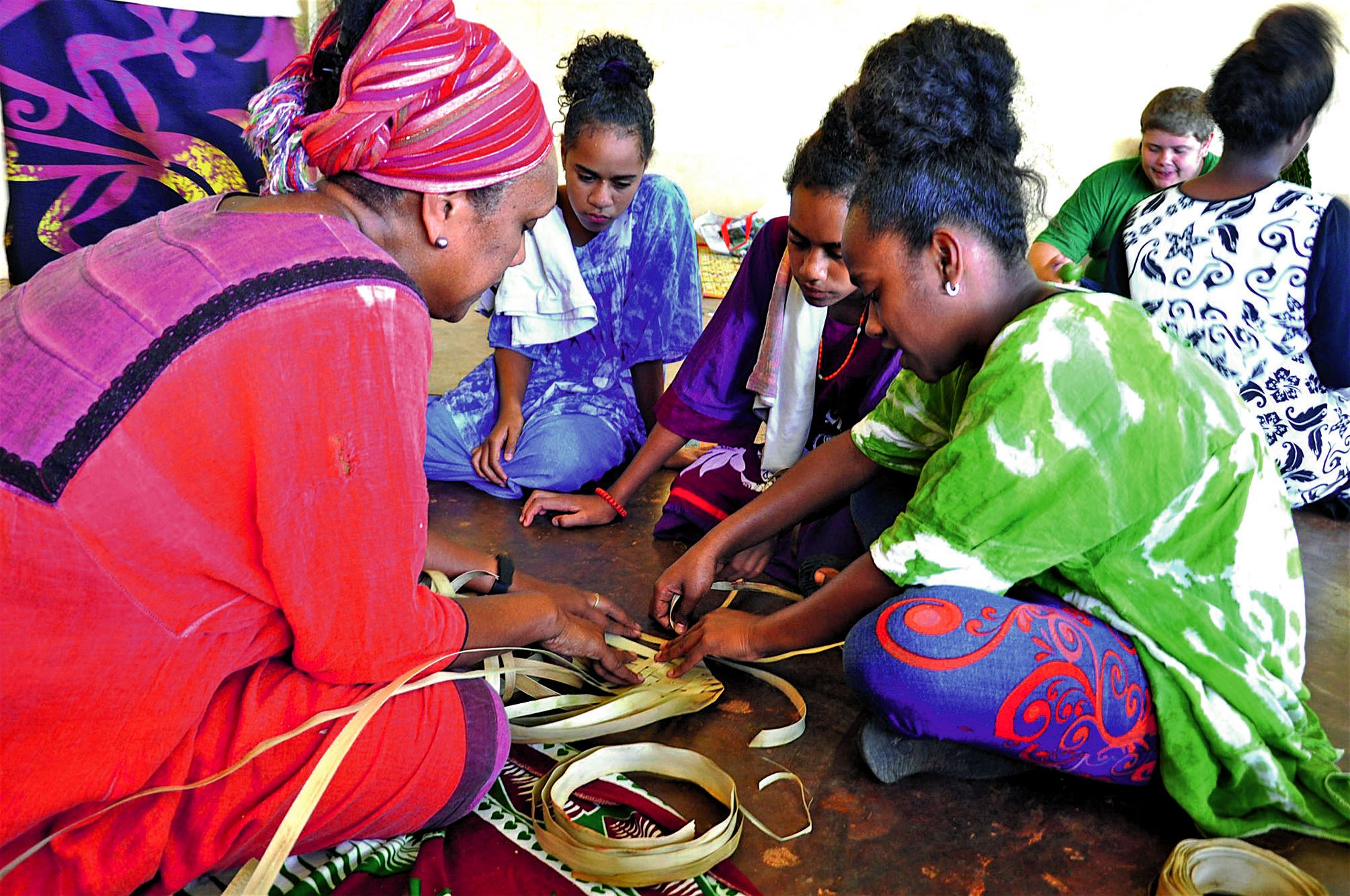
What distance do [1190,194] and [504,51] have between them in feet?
6.78

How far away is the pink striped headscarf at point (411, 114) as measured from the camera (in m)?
1.28

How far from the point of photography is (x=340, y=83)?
1.32m

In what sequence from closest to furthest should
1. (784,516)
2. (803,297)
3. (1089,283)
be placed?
(784,516) → (803,297) → (1089,283)

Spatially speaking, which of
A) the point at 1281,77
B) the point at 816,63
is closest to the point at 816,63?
the point at 816,63

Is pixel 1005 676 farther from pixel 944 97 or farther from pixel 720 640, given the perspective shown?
pixel 944 97

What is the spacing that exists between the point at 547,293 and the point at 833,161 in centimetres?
116

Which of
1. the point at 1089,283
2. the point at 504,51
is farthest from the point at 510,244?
the point at 1089,283

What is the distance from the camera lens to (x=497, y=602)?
1610 mm

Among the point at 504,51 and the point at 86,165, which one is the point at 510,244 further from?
the point at 86,165

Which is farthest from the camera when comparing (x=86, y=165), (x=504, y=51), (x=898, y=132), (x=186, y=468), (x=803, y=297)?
(x=86, y=165)

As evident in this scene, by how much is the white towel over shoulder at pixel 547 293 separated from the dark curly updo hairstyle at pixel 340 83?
1.63 metres

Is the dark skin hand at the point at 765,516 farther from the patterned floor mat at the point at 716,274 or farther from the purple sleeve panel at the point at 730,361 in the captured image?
the patterned floor mat at the point at 716,274

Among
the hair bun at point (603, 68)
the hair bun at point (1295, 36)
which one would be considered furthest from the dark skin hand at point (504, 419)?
the hair bun at point (1295, 36)

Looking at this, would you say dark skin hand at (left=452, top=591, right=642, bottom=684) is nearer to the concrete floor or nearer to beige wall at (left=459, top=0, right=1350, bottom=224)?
the concrete floor
